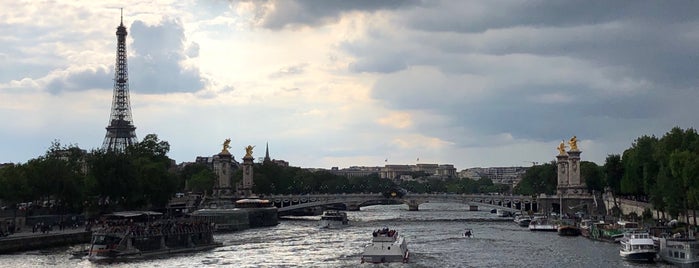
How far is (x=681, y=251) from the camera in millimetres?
57500

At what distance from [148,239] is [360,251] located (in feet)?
52.4

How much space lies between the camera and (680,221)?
84.3 metres

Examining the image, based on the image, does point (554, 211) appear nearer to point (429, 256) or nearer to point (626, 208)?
point (626, 208)

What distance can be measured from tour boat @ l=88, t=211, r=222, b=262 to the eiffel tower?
78225 mm

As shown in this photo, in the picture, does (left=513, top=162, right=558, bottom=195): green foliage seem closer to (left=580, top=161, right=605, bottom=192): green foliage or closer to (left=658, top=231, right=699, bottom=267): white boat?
(left=580, top=161, right=605, bottom=192): green foliage

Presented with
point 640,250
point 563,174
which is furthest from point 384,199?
point 640,250

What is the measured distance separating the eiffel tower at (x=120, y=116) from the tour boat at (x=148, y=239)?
78.2 metres

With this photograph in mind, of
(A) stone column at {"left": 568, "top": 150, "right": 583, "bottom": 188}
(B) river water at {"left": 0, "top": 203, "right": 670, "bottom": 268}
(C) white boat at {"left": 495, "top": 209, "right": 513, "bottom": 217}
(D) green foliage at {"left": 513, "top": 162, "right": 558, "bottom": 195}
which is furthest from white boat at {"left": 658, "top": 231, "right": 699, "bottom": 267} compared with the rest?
(D) green foliage at {"left": 513, "top": 162, "right": 558, "bottom": 195}

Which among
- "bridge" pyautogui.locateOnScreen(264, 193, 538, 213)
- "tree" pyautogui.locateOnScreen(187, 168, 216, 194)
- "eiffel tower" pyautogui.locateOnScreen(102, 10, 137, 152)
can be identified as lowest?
"bridge" pyautogui.locateOnScreen(264, 193, 538, 213)

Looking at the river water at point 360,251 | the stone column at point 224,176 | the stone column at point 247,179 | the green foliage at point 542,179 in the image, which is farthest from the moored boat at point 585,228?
the stone column at point 247,179

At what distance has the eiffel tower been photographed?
502ft

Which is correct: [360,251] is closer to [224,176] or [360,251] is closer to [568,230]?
[568,230]

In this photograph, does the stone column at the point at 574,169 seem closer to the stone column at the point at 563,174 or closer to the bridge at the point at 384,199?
the stone column at the point at 563,174

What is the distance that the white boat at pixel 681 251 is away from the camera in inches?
2222
